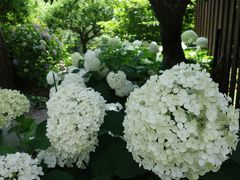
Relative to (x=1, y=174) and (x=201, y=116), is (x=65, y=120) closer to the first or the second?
(x=1, y=174)

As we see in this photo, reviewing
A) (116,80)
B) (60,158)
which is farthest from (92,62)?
(60,158)

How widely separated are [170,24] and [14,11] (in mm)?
7695

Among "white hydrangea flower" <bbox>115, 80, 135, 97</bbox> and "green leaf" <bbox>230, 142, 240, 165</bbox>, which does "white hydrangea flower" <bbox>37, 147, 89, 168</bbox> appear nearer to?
"green leaf" <bbox>230, 142, 240, 165</bbox>

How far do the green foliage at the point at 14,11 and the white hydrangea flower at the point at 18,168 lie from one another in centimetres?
831

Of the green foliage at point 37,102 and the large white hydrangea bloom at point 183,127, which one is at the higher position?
the large white hydrangea bloom at point 183,127

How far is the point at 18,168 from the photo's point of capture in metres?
1.36

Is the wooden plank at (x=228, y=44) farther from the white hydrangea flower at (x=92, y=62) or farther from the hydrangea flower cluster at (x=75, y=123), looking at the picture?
the hydrangea flower cluster at (x=75, y=123)

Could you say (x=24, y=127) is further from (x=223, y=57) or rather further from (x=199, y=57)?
(x=199, y=57)

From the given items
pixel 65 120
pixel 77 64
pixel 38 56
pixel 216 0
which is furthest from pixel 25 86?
pixel 65 120

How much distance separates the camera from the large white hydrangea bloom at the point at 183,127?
123 cm

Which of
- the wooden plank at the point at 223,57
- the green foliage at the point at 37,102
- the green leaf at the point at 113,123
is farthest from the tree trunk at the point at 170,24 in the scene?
the green foliage at the point at 37,102

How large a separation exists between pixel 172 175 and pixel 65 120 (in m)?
0.51

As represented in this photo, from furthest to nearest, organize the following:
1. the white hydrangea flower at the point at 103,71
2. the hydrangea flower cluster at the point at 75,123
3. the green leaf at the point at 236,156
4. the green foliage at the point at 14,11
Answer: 1. the green foliage at the point at 14,11
2. the white hydrangea flower at the point at 103,71
3. the hydrangea flower cluster at the point at 75,123
4. the green leaf at the point at 236,156

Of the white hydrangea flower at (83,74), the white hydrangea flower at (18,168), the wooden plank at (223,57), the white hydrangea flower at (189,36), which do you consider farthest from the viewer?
the wooden plank at (223,57)
